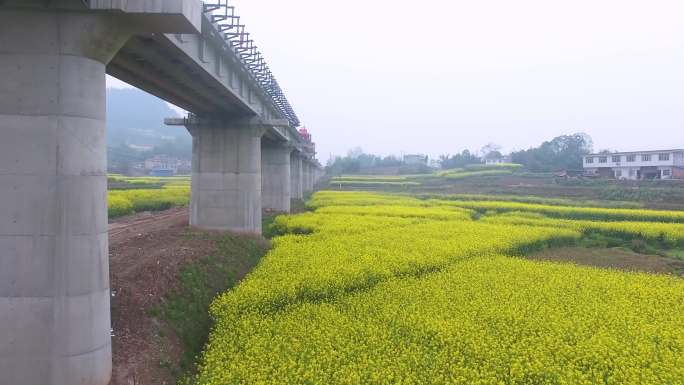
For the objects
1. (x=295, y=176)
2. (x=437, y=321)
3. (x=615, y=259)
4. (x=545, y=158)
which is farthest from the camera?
(x=545, y=158)

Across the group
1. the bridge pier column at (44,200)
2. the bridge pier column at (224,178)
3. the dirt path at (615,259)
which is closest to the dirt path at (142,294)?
the bridge pier column at (44,200)

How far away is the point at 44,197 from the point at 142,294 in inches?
192

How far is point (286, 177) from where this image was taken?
39.2 meters

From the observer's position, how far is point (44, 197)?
25.9 ft

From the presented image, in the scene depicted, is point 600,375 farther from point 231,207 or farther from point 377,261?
point 231,207

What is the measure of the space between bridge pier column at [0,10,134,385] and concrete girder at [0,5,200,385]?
0.05 feet

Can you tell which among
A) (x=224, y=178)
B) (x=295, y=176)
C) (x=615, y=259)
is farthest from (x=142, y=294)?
(x=295, y=176)

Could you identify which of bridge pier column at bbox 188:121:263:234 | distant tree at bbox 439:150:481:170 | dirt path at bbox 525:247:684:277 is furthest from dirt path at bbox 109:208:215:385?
distant tree at bbox 439:150:481:170

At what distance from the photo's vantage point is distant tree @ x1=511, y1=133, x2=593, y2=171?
108250 millimetres

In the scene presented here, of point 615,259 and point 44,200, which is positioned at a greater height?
point 44,200

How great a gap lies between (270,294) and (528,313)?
7.02 metres

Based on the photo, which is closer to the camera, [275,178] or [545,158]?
[275,178]

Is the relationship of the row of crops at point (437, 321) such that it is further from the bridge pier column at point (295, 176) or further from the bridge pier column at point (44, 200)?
the bridge pier column at point (295, 176)

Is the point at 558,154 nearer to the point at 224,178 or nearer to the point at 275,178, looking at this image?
the point at 275,178
